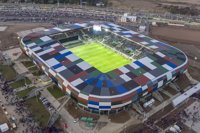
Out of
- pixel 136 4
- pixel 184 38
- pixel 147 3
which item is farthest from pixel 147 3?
pixel 184 38

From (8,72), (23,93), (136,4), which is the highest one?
(136,4)

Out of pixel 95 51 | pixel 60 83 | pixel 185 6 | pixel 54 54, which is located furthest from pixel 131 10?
pixel 60 83

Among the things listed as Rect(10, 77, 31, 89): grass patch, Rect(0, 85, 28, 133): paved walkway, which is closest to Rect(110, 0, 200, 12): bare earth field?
Rect(10, 77, 31, 89): grass patch

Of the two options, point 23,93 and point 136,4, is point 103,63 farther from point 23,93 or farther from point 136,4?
point 136,4

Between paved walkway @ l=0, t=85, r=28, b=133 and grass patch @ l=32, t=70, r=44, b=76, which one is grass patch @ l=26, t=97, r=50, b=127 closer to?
paved walkway @ l=0, t=85, r=28, b=133

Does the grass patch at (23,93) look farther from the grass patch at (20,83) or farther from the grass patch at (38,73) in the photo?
the grass patch at (38,73)

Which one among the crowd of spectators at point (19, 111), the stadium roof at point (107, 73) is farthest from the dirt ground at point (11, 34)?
the crowd of spectators at point (19, 111)
